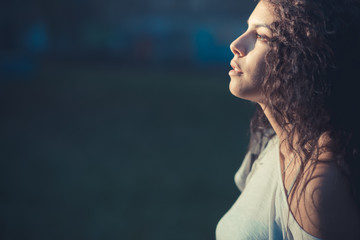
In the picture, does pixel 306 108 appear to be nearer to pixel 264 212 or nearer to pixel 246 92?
pixel 246 92

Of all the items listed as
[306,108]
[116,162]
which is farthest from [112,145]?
[306,108]

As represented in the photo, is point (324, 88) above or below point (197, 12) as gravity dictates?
below

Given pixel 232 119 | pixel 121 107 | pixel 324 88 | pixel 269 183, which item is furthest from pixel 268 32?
pixel 121 107

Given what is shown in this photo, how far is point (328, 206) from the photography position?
46.6 inches

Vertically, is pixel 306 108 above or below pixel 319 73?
below

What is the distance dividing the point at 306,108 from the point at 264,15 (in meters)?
0.36

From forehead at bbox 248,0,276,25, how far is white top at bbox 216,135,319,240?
20.4 inches

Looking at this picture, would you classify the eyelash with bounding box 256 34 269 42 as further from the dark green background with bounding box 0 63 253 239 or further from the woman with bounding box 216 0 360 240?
the dark green background with bounding box 0 63 253 239

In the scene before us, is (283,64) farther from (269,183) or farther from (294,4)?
(269,183)

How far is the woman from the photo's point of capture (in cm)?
121

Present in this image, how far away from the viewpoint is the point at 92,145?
262 inches

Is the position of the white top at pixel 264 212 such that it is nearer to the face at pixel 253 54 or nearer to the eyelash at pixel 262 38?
the face at pixel 253 54

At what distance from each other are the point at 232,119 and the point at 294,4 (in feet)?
24.9

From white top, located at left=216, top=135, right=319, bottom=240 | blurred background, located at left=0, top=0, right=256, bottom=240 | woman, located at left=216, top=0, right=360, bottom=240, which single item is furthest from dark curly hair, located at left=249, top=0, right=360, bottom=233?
blurred background, located at left=0, top=0, right=256, bottom=240
